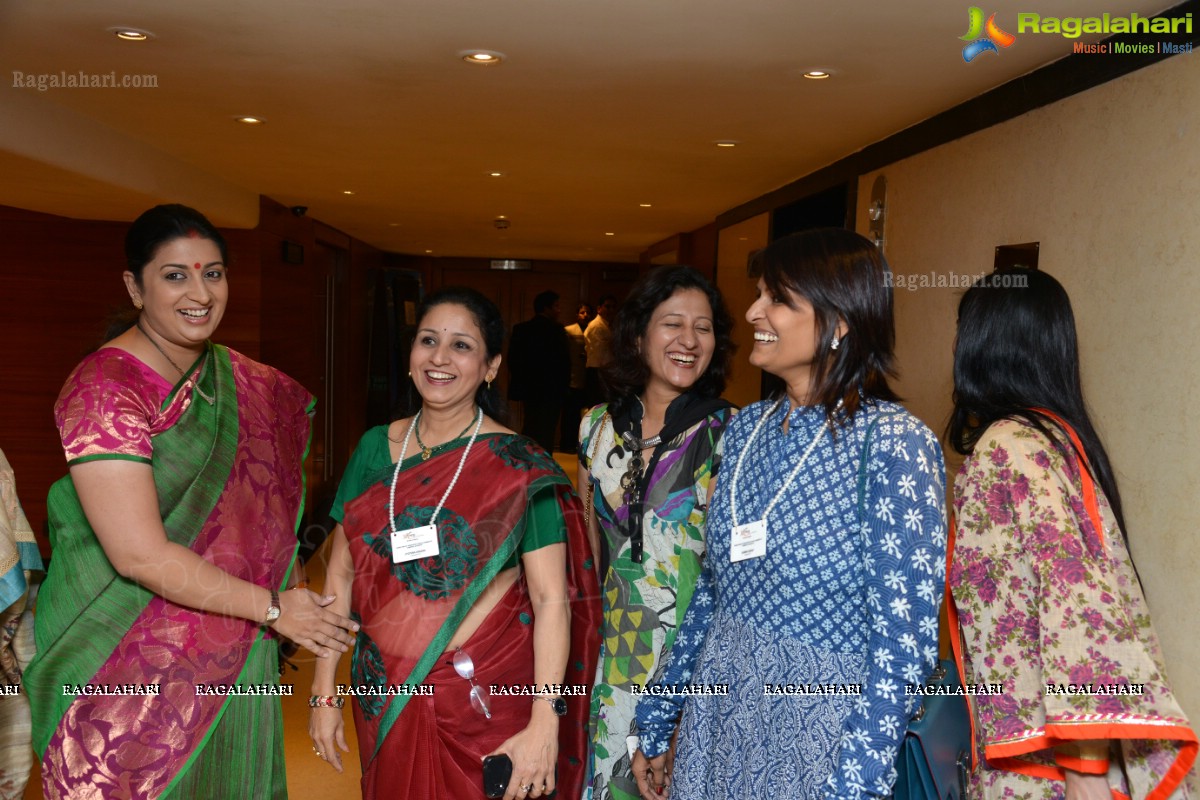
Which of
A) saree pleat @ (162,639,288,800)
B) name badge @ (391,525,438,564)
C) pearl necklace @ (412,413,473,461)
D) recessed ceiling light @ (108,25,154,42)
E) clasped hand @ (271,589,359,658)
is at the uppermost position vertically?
recessed ceiling light @ (108,25,154,42)

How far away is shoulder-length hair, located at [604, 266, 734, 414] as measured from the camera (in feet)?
7.34

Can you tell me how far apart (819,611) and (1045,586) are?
0.38 metres

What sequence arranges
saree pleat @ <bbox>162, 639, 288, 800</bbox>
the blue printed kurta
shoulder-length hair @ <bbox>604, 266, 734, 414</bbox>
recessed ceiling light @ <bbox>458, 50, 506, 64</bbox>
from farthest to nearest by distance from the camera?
recessed ceiling light @ <bbox>458, 50, 506, 64</bbox> < shoulder-length hair @ <bbox>604, 266, 734, 414</bbox> < saree pleat @ <bbox>162, 639, 288, 800</bbox> < the blue printed kurta

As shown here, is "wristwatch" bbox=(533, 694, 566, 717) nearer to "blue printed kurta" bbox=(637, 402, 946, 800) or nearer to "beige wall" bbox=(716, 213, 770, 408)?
"blue printed kurta" bbox=(637, 402, 946, 800)

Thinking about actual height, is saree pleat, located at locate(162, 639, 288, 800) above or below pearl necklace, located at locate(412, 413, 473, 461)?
below

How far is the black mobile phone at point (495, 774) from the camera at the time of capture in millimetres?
1754

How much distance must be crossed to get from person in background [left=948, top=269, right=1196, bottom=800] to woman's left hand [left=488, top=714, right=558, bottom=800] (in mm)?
753

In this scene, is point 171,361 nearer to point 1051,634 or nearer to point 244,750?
point 244,750

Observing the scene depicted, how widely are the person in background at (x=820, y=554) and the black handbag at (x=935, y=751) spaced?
0.55 feet

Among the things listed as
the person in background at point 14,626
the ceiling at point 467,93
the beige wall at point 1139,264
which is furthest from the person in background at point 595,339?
the person in background at point 14,626

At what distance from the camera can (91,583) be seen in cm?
192

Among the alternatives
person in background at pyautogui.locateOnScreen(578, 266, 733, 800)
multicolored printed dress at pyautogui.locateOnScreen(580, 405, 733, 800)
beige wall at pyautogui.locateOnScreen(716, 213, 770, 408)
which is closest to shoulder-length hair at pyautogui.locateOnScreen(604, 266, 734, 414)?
person in background at pyautogui.locateOnScreen(578, 266, 733, 800)

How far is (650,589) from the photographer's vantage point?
6.64 ft

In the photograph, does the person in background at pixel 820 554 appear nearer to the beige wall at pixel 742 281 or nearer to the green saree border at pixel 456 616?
the green saree border at pixel 456 616
